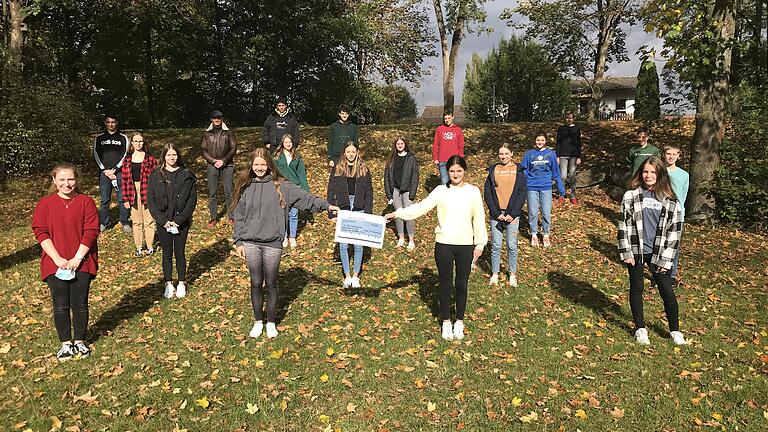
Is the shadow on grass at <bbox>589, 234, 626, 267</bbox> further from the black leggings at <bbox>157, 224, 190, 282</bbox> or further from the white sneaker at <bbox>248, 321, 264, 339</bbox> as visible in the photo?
the black leggings at <bbox>157, 224, 190, 282</bbox>

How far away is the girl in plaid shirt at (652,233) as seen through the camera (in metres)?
6.01

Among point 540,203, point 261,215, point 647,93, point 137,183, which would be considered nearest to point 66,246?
point 261,215

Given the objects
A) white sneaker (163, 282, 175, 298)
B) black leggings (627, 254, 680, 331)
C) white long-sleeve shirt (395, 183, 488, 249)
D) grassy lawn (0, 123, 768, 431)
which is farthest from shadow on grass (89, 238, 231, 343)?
black leggings (627, 254, 680, 331)

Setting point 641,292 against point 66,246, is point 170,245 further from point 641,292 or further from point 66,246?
point 641,292

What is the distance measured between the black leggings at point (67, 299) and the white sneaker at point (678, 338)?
742cm

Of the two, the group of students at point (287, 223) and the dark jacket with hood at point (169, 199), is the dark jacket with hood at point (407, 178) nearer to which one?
the group of students at point (287, 223)

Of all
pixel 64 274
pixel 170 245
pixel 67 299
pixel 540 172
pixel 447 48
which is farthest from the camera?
pixel 447 48

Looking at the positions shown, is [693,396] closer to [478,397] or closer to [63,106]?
[478,397]

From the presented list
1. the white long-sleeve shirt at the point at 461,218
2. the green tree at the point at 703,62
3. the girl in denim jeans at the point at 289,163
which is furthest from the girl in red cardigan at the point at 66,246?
the green tree at the point at 703,62

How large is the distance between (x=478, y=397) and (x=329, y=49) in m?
31.1

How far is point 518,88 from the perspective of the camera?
161ft

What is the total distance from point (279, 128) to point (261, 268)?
5.80 metres

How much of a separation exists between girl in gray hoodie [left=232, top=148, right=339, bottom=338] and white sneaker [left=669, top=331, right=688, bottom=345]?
5.33 m

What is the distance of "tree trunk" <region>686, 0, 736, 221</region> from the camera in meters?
11.6
